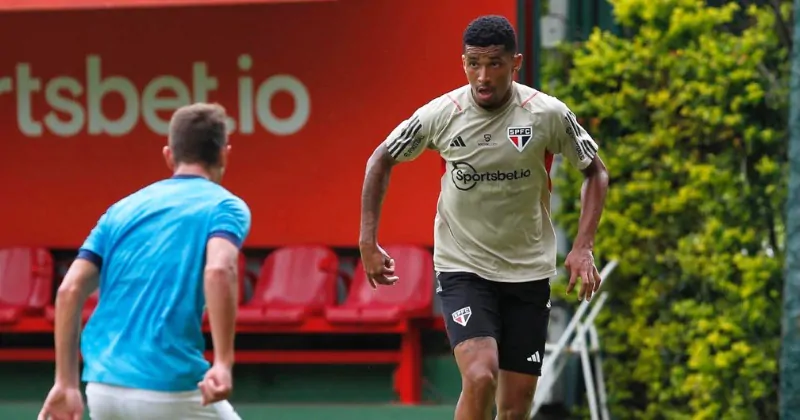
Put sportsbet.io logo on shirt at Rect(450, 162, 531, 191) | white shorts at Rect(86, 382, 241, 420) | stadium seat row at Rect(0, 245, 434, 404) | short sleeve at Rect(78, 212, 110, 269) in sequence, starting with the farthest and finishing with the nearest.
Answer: stadium seat row at Rect(0, 245, 434, 404) → sportsbet.io logo on shirt at Rect(450, 162, 531, 191) → short sleeve at Rect(78, 212, 110, 269) → white shorts at Rect(86, 382, 241, 420)

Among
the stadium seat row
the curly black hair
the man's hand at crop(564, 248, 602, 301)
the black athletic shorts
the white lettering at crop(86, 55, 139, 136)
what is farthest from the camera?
the white lettering at crop(86, 55, 139, 136)

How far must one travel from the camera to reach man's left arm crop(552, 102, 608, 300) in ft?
23.5

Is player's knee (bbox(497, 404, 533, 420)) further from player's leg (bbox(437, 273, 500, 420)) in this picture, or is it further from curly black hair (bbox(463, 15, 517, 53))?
curly black hair (bbox(463, 15, 517, 53))

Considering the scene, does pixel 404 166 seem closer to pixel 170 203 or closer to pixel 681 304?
pixel 681 304

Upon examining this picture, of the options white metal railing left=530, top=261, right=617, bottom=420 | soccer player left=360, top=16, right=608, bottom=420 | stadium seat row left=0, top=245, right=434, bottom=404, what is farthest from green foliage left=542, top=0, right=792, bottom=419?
soccer player left=360, top=16, right=608, bottom=420

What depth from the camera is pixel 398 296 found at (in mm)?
10422

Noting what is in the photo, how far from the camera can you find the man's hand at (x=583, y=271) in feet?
23.3

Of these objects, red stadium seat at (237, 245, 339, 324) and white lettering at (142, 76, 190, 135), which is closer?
red stadium seat at (237, 245, 339, 324)

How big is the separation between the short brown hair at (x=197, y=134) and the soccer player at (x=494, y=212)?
1673mm

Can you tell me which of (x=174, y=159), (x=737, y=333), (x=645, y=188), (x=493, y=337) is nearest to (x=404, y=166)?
(x=645, y=188)

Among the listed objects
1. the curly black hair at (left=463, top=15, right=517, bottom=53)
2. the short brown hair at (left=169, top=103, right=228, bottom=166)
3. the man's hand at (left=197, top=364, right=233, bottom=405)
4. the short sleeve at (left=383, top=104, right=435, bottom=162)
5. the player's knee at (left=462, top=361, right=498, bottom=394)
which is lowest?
the player's knee at (left=462, top=361, right=498, bottom=394)

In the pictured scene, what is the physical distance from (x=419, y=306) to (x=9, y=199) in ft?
10.1

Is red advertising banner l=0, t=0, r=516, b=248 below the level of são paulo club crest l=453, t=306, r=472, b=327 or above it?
above

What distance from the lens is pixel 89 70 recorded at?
11227mm
